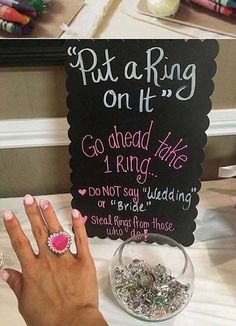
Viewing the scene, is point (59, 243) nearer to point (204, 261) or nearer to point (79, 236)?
point (79, 236)

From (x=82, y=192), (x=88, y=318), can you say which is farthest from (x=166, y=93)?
(x=88, y=318)

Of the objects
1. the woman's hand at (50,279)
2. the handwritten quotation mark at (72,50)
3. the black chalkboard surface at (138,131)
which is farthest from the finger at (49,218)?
the handwritten quotation mark at (72,50)

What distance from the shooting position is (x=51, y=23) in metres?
0.76

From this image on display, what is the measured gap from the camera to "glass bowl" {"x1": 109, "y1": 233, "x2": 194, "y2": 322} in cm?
86

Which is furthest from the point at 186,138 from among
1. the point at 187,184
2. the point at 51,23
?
the point at 51,23

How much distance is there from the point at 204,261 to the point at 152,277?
12cm

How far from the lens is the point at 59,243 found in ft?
2.64

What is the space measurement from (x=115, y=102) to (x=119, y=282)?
32cm

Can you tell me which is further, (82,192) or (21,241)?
(82,192)

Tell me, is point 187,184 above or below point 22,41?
below

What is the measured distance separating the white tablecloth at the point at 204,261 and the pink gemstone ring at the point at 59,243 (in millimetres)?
158

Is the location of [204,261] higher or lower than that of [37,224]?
lower

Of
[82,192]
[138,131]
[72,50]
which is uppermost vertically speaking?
[72,50]

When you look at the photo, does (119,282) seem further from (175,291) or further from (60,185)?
(60,185)
